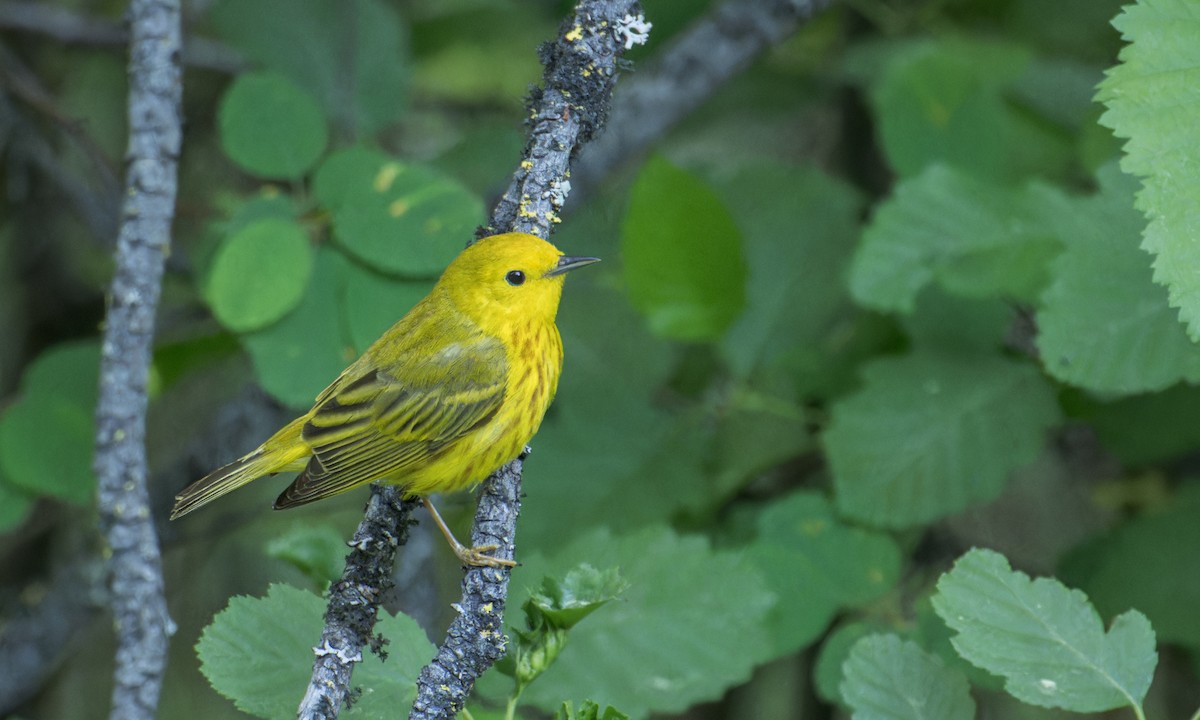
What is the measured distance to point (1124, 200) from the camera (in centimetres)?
282

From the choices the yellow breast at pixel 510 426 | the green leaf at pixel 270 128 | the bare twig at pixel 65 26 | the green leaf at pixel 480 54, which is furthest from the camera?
the green leaf at pixel 480 54

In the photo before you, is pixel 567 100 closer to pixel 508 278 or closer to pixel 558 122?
pixel 558 122

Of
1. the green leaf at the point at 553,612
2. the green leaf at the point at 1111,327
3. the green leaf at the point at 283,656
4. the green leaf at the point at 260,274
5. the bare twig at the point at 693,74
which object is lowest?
the green leaf at the point at 553,612

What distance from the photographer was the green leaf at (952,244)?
2.99 metres

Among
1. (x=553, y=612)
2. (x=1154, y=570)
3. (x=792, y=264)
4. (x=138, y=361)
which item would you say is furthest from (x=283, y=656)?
(x=1154, y=570)

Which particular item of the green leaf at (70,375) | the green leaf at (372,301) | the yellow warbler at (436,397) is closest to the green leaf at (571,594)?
the yellow warbler at (436,397)

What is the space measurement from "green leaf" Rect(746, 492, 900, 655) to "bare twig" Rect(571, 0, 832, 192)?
1447 millimetres

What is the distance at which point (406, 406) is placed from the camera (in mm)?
2994

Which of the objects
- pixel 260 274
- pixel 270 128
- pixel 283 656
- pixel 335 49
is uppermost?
pixel 335 49

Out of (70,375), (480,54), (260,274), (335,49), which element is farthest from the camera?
(480,54)

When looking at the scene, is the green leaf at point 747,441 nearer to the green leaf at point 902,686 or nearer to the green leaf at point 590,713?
the green leaf at point 902,686

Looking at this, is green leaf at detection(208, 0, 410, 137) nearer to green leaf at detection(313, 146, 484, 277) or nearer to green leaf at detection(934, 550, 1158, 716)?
green leaf at detection(313, 146, 484, 277)

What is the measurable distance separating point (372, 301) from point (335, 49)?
119 cm

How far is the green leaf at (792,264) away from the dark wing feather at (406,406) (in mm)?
1048
